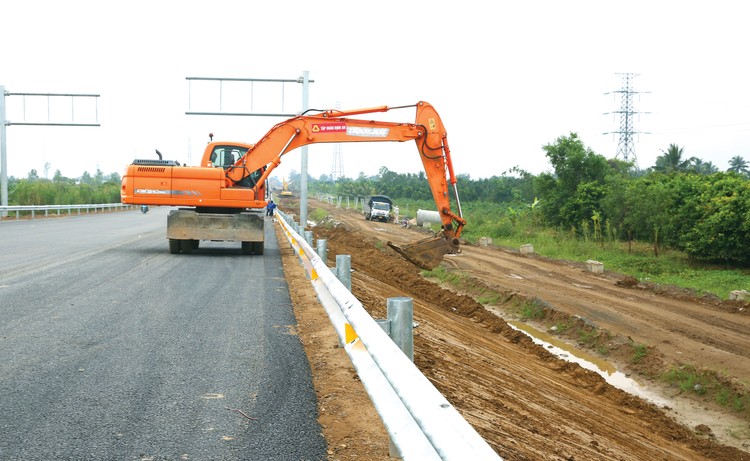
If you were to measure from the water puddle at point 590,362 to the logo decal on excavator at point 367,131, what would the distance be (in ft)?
18.8

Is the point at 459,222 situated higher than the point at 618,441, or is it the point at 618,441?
the point at 459,222

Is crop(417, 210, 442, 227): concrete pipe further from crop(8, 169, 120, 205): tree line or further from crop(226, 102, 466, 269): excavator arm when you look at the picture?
crop(226, 102, 466, 269): excavator arm

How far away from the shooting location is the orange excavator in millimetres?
18812

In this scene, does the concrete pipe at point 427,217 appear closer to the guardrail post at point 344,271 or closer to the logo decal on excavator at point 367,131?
the logo decal on excavator at point 367,131

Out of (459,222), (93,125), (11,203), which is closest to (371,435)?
(459,222)

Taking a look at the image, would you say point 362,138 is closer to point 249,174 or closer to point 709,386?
point 249,174

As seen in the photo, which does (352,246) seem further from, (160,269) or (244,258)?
(160,269)

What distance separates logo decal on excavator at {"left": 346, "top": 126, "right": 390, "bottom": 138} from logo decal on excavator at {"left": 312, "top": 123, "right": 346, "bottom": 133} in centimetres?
18

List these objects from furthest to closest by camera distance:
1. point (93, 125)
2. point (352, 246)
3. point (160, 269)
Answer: point (93, 125)
point (352, 246)
point (160, 269)

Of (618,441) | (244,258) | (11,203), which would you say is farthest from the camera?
(11,203)

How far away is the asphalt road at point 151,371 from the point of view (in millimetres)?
Result: 4691

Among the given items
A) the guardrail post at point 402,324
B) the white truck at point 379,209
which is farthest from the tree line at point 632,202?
the guardrail post at point 402,324

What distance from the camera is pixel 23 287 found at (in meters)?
11.9

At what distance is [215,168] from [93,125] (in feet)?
67.6
